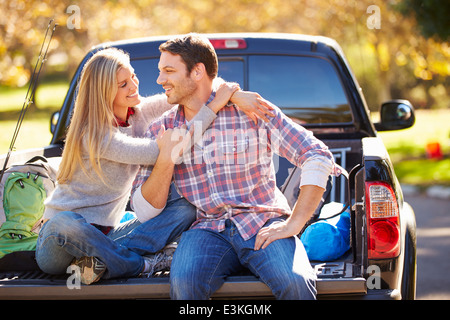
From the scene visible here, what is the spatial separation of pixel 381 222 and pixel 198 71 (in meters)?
1.27

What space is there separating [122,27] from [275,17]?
688 cm

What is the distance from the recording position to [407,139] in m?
19.2

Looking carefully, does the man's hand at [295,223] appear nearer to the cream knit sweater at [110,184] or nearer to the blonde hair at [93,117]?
the cream knit sweater at [110,184]

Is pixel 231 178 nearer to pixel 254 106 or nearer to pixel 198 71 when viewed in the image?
pixel 254 106

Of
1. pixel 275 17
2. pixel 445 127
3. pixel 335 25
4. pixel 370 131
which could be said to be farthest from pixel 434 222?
pixel 275 17

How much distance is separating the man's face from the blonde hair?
0.24 metres

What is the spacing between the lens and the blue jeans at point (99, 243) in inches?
130

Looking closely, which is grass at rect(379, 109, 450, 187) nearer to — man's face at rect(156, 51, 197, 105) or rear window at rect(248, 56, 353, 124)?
rear window at rect(248, 56, 353, 124)

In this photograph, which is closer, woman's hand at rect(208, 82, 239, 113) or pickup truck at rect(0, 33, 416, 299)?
pickup truck at rect(0, 33, 416, 299)

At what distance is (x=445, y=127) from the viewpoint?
21141mm

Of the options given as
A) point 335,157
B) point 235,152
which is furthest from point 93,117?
point 335,157

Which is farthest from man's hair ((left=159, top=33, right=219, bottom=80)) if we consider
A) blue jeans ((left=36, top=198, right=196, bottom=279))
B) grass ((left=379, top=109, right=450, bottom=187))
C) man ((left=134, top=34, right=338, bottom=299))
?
grass ((left=379, top=109, right=450, bottom=187))

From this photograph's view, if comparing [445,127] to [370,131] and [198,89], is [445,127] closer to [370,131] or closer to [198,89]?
[370,131]

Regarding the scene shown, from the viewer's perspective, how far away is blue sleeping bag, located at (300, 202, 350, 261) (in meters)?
3.62
